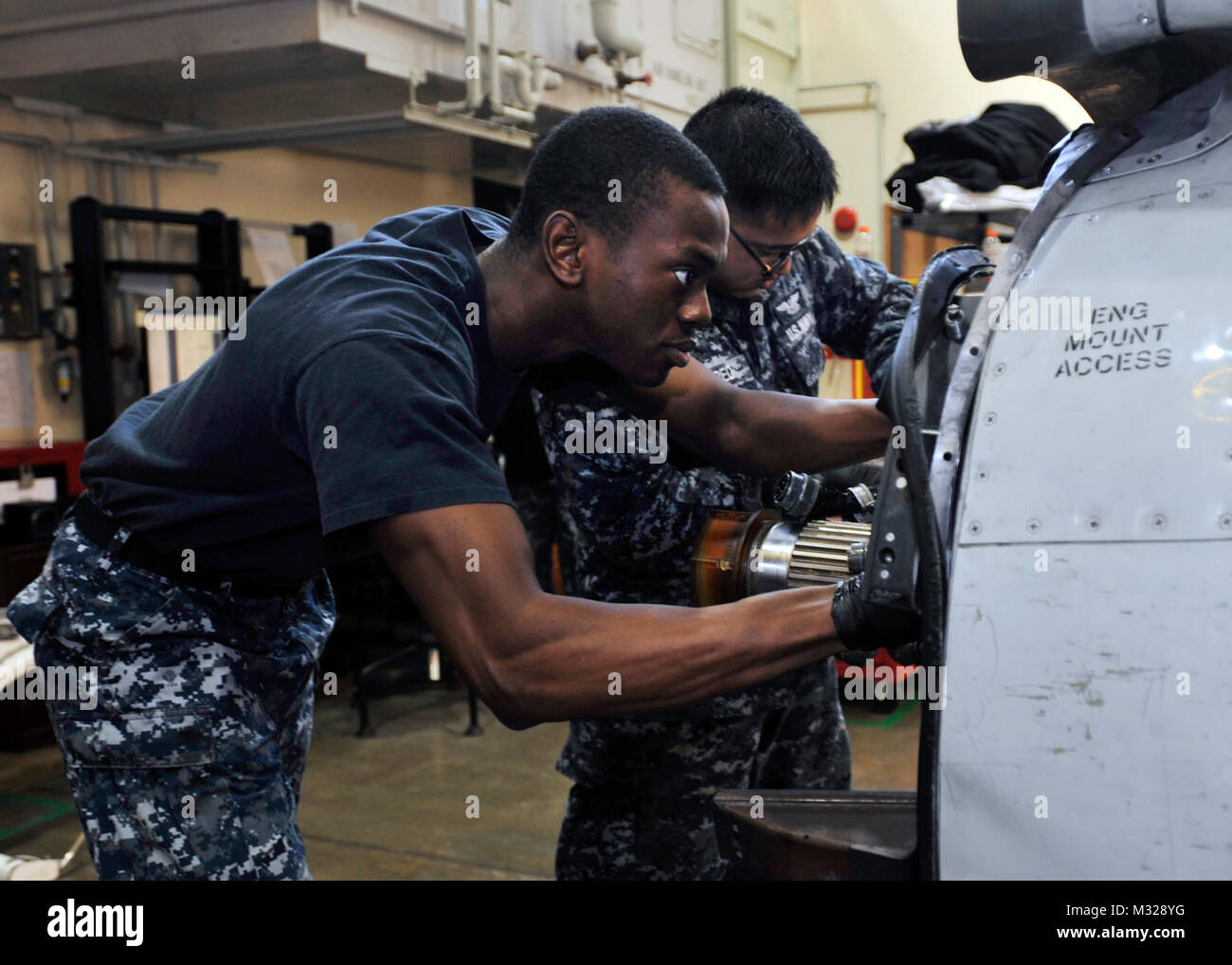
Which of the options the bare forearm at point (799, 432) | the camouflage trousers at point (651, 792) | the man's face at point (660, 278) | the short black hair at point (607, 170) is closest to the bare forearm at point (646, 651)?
the man's face at point (660, 278)

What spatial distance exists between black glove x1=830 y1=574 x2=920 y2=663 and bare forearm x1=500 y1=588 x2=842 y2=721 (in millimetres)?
22

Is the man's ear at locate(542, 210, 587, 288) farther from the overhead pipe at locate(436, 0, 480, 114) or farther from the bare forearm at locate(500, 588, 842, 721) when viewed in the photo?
the overhead pipe at locate(436, 0, 480, 114)

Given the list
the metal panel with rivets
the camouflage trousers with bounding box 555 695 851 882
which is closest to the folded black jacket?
the camouflage trousers with bounding box 555 695 851 882

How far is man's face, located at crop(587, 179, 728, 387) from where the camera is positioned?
144cm

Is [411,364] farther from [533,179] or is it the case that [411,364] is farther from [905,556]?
[905,556]

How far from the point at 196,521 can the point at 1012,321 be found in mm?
1059

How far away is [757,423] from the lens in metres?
1.93

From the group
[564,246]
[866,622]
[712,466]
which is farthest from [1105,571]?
[712,466]

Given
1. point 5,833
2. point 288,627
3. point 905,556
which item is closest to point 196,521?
point 288,627

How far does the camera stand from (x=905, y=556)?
3.94 feet

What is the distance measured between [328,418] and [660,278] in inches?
18.7

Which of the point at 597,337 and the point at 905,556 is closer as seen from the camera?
the point at 905,556

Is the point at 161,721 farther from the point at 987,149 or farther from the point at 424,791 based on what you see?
the point at 987,149

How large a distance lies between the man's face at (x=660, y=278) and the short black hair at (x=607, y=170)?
2 cm
